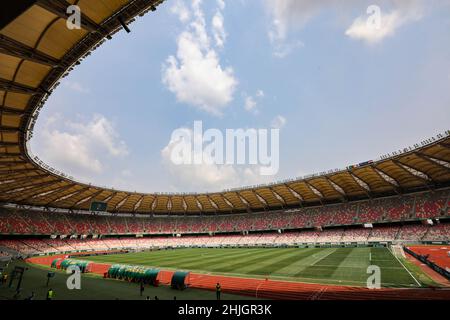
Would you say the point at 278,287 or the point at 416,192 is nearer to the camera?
the point at 278,287

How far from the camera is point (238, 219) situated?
74.4 metres

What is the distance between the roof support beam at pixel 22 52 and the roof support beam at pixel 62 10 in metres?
3.62

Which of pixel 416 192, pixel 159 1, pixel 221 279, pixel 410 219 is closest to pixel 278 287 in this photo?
pixel 221 279

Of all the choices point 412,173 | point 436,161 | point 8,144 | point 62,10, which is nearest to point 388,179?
point 412,173

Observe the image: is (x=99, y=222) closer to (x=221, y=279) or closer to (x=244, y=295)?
(x=221, y=279)

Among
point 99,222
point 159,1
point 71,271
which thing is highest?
point 159,1

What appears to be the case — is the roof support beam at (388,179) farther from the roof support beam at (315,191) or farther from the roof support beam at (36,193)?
the roof support beam at (36,193)

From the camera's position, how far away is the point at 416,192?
50.2m

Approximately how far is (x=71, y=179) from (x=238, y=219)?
155 feet

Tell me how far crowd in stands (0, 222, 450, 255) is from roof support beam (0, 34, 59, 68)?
49.4 meters

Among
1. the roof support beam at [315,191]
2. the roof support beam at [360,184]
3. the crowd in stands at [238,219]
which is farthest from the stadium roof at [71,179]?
the crowd in stands at [238,219]

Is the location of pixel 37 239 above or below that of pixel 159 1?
below

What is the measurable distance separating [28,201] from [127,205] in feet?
74.9

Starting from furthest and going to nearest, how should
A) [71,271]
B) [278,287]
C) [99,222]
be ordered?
1. [99,222]
2. [71,271]
3. [278,287]
